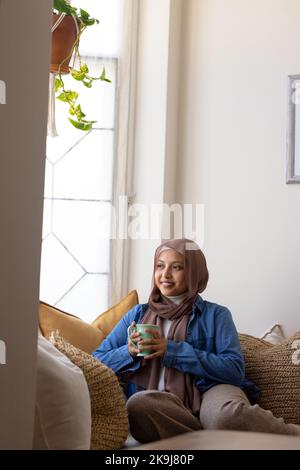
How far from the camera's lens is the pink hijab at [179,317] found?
290 cm

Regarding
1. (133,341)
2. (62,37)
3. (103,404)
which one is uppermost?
(62,37)

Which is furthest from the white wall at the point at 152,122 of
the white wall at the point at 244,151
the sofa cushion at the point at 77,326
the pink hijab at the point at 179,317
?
the pink hijab at the point at 179,317

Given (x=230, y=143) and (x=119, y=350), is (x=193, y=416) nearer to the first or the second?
(x=119, y=350)

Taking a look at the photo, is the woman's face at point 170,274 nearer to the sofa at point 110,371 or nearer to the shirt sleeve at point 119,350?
the shirt sleeve at point 119,350

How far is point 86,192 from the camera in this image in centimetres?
389

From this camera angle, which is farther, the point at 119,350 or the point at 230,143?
the point at 230,143

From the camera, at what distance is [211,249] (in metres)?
3.83

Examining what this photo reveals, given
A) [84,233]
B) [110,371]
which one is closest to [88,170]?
[84,233]

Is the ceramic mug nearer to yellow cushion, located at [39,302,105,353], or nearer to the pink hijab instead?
the pink hijab

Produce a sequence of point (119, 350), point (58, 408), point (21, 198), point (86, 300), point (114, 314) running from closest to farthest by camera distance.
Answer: point (21, 198), point (58, 408), point (119, 350), point (114, 314), point (86, 300)

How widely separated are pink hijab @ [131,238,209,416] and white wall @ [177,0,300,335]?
0.58m

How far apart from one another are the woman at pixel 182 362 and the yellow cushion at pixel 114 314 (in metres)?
0.21

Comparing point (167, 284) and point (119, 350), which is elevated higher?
point (167, 284)

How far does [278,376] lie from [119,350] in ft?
2.08
